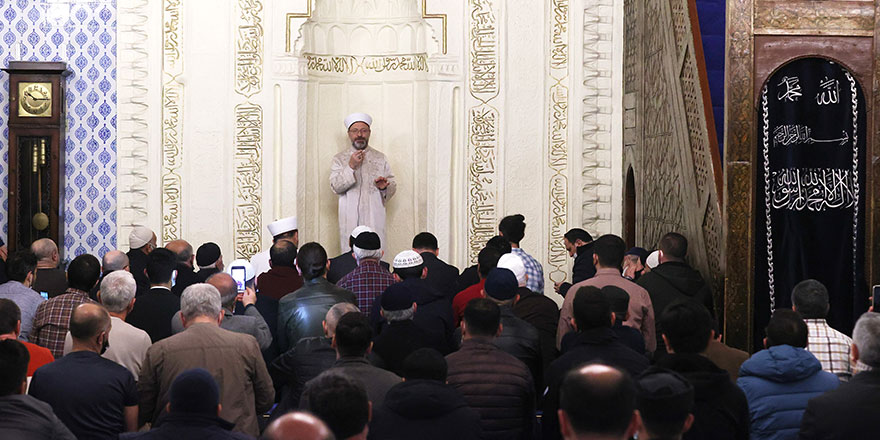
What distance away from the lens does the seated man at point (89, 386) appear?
340 cm

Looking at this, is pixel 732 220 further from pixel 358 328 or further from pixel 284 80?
pixel 284 80

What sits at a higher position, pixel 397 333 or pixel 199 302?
pixel 199 302

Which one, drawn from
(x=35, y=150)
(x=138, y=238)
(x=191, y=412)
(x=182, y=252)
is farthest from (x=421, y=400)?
(x=35, y=150)

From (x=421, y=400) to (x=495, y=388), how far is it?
21.0 inches

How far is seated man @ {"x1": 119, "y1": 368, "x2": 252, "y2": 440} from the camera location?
2.66 m

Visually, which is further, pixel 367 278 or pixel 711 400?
pixel 367 278

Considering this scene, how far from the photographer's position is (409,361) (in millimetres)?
Result: 3117

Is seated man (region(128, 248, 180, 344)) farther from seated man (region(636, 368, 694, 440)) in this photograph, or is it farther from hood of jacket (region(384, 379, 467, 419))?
seated man (region(636, 368, 694, 440))

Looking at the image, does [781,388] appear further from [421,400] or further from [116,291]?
[116,291]

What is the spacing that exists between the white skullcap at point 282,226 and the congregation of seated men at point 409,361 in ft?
6.21

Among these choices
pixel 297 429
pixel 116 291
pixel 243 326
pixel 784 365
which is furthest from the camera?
pixel 243 326

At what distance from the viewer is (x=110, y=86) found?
27.2 ft

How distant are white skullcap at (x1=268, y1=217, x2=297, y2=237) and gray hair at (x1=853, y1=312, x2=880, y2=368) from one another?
195 inches

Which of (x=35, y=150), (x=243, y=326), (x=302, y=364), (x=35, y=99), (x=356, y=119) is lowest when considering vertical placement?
(x=302, y=364)
